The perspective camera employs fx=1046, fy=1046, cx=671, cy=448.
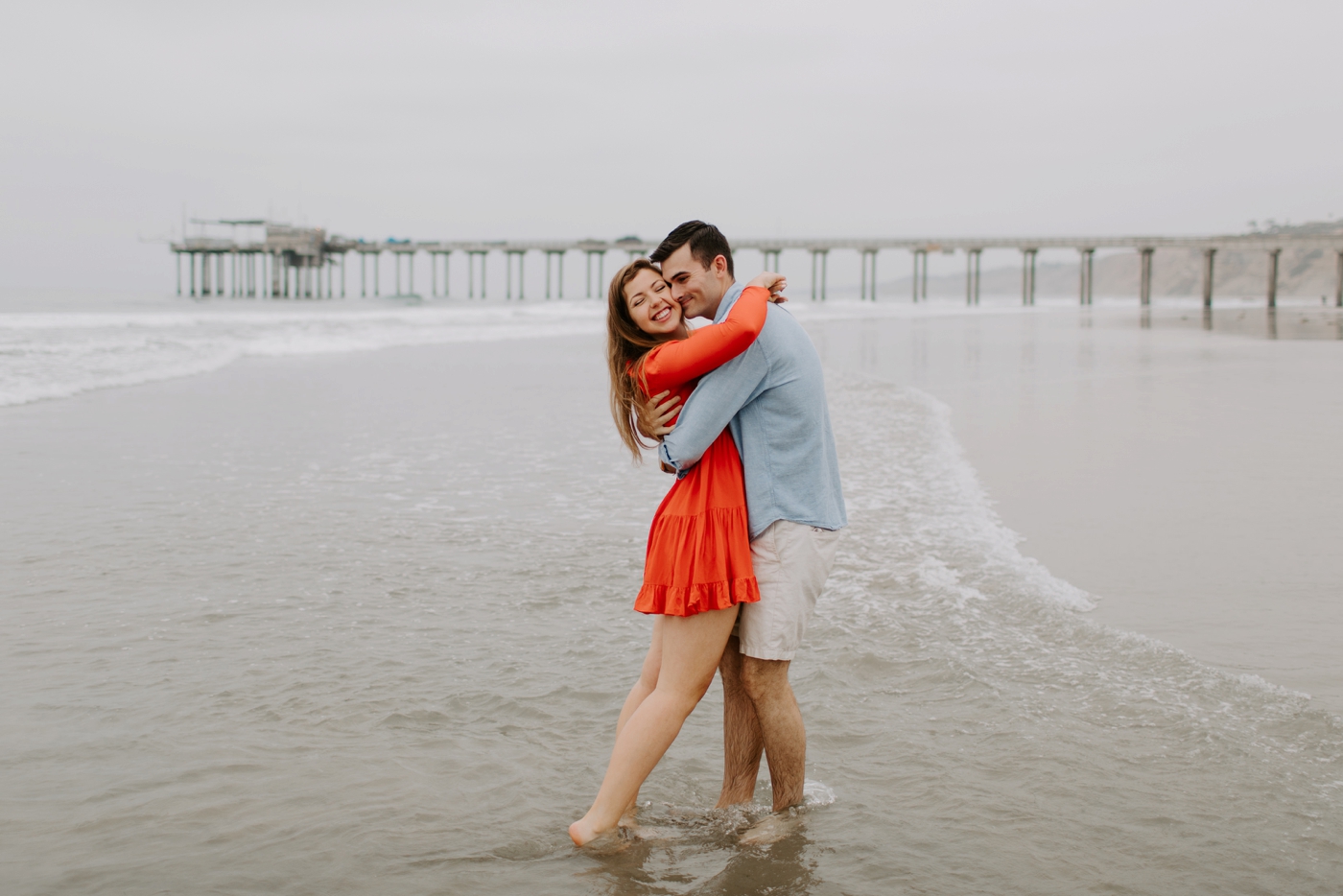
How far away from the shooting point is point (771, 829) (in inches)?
104

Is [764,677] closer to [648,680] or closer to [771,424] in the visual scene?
[648,680]

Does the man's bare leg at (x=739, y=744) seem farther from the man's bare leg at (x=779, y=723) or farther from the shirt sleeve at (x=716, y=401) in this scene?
the shirt sleeve at (x=716, y=401)

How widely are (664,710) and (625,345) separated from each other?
3.04 feet

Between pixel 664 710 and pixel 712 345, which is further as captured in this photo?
pixel 664 710

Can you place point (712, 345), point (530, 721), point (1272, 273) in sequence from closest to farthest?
point (712, 345)
point (530, 721)
point (1272, 273)

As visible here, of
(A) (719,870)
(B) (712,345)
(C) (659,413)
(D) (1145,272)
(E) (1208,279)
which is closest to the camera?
(B) (712,345)

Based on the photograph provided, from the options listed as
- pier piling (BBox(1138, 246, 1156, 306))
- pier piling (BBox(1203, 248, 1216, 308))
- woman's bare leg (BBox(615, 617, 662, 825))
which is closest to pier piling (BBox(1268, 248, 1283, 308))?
pier piling (BBox(1203, 248, 1216, 308))

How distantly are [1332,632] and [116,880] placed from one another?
405 cm

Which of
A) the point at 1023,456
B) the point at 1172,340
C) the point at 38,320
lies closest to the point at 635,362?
the point at 1023,456

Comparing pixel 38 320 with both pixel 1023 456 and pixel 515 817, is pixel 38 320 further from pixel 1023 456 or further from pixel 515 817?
pixel 515 817

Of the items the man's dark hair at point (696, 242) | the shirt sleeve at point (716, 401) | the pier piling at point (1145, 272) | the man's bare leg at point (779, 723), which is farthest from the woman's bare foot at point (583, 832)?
the pier piling at point (1145, 272)

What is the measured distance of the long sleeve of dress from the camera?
237 centimetres

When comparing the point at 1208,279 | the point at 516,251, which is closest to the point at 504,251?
the point at 516,251

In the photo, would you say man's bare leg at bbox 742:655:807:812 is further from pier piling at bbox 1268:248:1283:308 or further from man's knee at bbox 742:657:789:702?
pier piling at bbox 1268:248:1283:308
